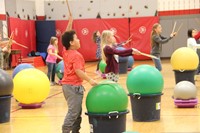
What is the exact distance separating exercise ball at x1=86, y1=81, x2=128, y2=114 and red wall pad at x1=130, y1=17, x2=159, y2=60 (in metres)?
17.0

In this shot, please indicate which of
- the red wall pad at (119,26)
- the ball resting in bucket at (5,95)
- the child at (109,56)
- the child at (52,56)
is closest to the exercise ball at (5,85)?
the ball resting in bucket at (5,95)

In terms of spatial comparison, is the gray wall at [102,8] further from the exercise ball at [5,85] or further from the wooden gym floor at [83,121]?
the exercise ball at [5,85]

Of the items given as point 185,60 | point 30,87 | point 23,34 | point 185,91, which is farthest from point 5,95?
point 23,34

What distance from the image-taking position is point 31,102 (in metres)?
9.54

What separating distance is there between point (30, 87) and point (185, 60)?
4.04m

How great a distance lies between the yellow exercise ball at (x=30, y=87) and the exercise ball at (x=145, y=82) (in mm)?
2635

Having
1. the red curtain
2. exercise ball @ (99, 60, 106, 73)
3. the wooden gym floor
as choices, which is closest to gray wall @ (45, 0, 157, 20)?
the red curtain

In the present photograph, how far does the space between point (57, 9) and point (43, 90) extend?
50.1ft

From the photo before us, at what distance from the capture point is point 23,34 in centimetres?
2214

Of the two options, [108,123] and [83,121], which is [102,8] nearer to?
[83,121]

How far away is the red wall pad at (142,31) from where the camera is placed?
22.8 m

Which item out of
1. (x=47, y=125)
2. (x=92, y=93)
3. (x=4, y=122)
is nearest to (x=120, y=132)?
(x=92, y=93)

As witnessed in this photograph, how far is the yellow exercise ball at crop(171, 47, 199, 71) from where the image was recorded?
10.6 m

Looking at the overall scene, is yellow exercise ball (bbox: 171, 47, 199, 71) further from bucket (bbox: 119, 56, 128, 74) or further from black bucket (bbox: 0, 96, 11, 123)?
bucket (bbox: 119, 56, 128, 74)
